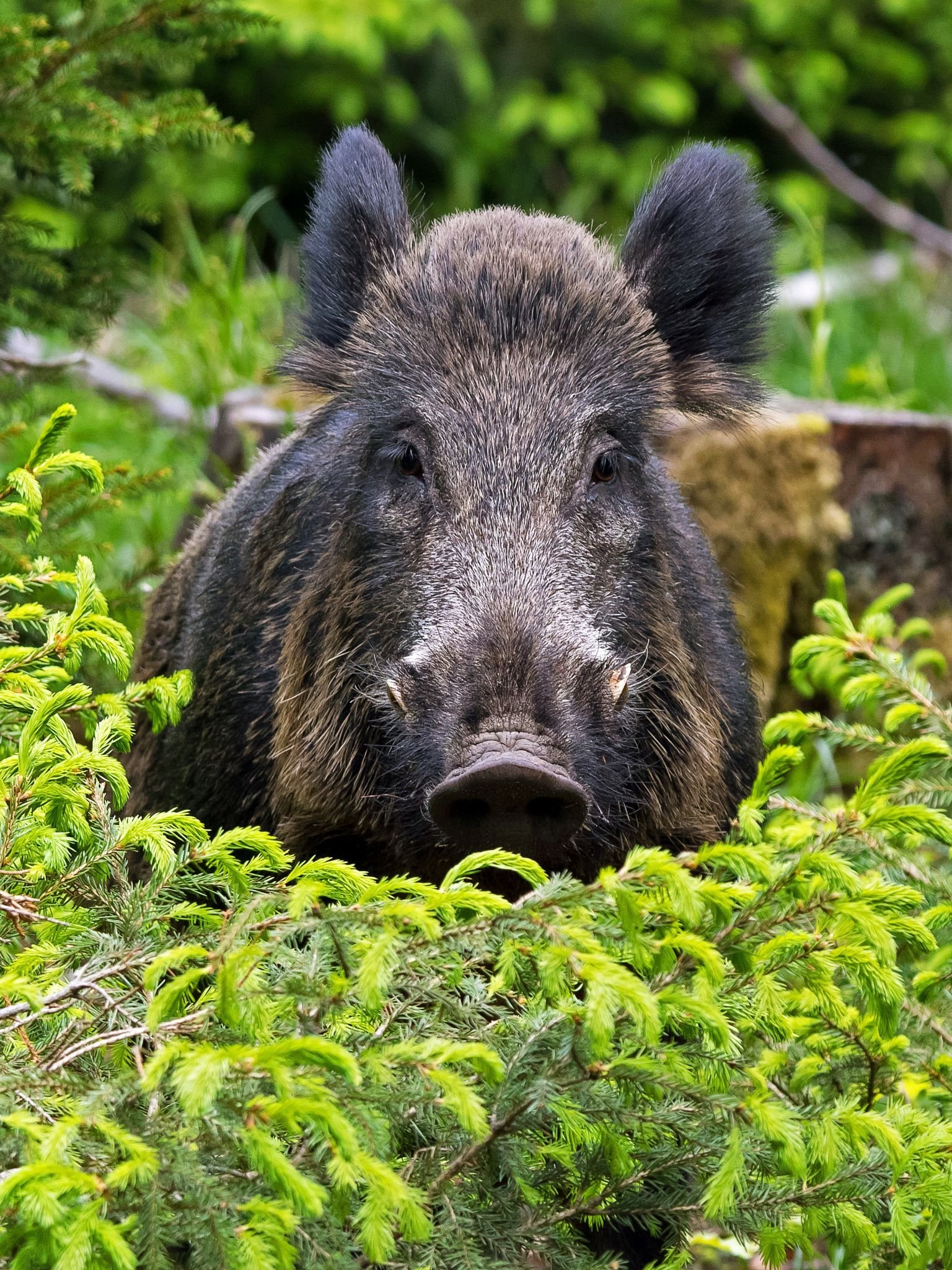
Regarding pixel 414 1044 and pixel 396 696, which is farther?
pixel 396 696

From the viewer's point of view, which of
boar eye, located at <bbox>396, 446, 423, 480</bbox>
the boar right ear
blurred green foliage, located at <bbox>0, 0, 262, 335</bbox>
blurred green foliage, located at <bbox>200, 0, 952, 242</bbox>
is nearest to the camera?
boar eye, located at <bbox>396, 446, 423, 480</bbox>

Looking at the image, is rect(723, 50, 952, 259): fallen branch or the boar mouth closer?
the boar mouth

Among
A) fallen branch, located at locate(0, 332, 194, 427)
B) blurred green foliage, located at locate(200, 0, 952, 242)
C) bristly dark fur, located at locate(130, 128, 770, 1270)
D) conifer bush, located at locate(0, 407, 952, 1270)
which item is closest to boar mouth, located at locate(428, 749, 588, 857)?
bristly dark fur, located at locate(130, 128, 770, 1270)

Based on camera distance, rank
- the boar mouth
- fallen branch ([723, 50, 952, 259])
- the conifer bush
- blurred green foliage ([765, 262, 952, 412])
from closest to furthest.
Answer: the conifer bush, the boar mouth, blurred green foliage ([765, 262, 952, 412]), fallen branch ([723, 50, 952, 259])

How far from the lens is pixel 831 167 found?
9.29m

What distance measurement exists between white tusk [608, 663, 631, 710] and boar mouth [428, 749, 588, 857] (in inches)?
15.9

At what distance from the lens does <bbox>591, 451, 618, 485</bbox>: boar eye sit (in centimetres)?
352

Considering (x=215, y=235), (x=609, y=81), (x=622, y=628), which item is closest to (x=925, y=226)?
(x=609, y=81)

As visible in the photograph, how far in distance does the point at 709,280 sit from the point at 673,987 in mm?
2331

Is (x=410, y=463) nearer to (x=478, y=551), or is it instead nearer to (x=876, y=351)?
(x=478, y=551)

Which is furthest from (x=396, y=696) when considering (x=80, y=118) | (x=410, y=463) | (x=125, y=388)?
(x=125, y=388)

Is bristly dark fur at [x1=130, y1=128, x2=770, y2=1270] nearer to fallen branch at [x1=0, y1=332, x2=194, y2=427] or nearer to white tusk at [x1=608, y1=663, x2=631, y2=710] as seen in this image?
white tusk at [x1=608, y1=663, x2=631, y2=710]

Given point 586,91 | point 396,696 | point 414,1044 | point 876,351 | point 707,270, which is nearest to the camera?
point 414,1044

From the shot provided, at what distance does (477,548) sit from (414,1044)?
4.91ft
